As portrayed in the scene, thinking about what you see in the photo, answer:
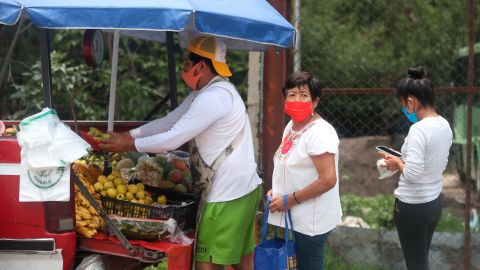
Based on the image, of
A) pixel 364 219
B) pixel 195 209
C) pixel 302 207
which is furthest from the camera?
pixel 364 219

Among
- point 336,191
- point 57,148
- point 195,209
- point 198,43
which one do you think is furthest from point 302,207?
point 57,148

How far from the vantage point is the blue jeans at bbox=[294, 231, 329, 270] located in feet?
13.8

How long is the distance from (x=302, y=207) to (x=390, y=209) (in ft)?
12.0

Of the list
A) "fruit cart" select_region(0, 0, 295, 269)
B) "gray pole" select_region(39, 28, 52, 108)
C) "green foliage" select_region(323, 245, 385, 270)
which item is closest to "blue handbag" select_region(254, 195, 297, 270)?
"fruit cart" select_region(0, 0, 295, 269)

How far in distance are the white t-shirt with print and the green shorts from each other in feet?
0.89

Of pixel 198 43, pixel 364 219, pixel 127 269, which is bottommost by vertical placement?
pixel 364 219

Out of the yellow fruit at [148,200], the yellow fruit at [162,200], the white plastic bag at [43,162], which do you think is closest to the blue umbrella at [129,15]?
the white plastic bag at [43,162]

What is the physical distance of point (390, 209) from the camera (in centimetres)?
759

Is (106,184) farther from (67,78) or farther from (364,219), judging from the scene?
(67,78)

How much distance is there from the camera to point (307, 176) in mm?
4168

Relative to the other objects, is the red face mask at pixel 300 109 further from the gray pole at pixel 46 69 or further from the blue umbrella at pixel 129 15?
the gray pole at pixel 46 69

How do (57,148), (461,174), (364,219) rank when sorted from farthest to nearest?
(461,174) < (364,219) < (57,148)

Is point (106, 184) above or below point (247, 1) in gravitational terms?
below

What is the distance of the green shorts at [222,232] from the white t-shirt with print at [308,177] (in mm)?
270
